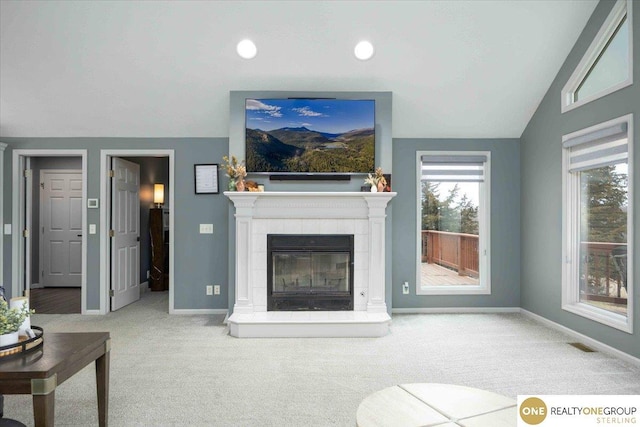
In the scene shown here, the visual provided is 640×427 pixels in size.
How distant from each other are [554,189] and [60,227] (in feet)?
24.3

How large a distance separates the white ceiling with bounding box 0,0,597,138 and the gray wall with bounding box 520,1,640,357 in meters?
0.18

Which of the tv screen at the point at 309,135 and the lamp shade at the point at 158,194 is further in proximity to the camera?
the lamp shade at the point at 158,194

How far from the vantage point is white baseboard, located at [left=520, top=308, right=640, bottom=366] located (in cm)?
337

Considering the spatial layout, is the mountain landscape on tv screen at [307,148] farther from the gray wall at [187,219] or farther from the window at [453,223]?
the window at [453,223]

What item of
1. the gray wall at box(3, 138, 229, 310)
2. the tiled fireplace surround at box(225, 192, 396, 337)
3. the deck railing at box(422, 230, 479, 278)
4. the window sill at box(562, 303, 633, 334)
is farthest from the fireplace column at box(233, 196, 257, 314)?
the window sill at box(562, 303, 633, 334)

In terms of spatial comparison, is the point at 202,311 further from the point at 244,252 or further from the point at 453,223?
the point at 453,223

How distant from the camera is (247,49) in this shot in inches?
161

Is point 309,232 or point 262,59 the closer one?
point 262,59

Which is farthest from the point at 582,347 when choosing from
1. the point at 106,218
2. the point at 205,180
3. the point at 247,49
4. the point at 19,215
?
the point at 19,215

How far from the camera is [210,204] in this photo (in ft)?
16.8

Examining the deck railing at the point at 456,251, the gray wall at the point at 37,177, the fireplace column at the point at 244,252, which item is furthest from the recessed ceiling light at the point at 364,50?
the gray wall at the point at 37,177

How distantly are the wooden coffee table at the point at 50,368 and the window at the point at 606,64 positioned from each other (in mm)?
4341

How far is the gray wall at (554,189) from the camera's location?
335 centimetres

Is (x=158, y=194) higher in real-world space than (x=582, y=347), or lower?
higher
